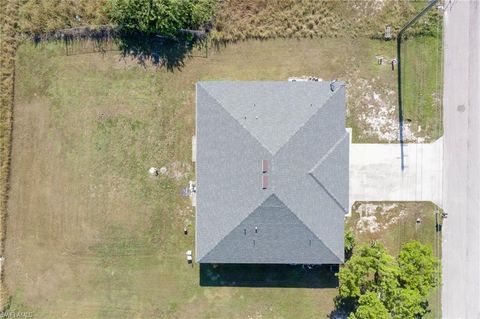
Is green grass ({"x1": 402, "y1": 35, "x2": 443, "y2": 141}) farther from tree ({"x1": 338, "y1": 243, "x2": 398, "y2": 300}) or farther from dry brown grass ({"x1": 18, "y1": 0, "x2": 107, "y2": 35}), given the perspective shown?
dry brown grass ({"x1": 18, "y1": 0, "x2": 107, "y2": 35})

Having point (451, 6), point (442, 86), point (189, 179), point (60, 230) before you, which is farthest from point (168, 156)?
point (451, 6)

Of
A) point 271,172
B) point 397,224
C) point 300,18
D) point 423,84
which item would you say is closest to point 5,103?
point 271,172

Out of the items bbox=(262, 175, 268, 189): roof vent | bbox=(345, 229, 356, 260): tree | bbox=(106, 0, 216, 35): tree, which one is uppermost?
bbox=(106, 0, 216, 35): tree

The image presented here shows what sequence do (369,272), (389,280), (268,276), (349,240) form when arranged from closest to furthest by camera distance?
(389,280), (369,272), (349,240), (268,276)

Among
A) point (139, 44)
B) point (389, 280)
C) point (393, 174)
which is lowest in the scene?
point (389, 280)

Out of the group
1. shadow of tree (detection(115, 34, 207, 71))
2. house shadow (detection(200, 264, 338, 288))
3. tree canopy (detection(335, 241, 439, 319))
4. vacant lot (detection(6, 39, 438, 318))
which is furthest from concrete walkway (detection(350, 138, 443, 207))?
shadow of tree (detection(115, 34, 207, 71))

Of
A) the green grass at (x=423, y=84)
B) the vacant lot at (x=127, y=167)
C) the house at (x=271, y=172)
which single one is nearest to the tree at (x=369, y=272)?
the house at (x=271, y=172)

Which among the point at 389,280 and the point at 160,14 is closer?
the point at 389,280

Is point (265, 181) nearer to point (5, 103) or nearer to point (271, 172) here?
point (271, 172)
